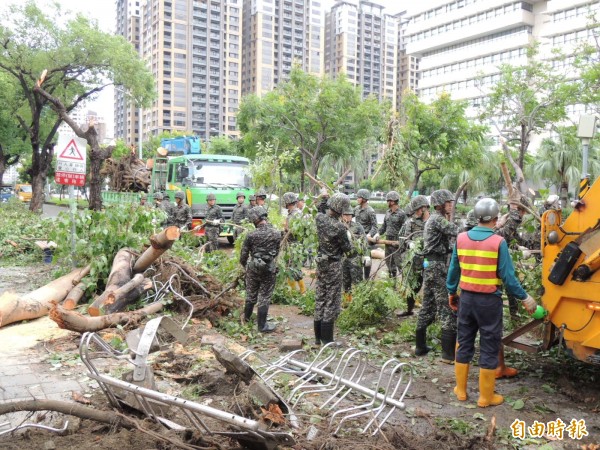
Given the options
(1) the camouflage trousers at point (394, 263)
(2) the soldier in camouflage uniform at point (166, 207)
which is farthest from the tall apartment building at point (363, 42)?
(1) the camouflage trousers at point (394, 263)

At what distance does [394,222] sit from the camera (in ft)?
35.0

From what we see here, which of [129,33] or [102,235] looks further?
[129,33]

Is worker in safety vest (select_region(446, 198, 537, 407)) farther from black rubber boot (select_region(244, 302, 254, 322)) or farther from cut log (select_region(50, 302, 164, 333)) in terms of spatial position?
cut log (select_region(50, 302, 164, 333))

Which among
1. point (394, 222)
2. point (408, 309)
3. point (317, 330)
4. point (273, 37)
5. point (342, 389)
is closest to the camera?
point (342, 389)

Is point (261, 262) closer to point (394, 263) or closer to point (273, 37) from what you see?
point (394, 263)

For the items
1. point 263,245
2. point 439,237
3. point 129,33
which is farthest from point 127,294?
point 129,33

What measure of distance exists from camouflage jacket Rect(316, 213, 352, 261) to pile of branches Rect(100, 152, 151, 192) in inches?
640

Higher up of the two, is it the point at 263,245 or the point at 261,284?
the point at 263,245

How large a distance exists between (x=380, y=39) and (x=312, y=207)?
4399 inches

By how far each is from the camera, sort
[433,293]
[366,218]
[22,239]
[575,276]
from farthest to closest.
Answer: [22,239]
[366,218]
[433,293]
[575,276]

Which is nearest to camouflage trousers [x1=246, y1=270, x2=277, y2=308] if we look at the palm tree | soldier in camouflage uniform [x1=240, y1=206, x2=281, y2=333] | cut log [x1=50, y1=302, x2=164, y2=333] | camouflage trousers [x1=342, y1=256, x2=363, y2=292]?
soldier in camouflage uniform [x1=240, y1=206, x2=281, y2=333]

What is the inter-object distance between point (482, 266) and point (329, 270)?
2.27m

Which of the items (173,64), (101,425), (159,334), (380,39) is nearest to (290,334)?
(159,334)

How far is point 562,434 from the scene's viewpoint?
4500 millimetres
